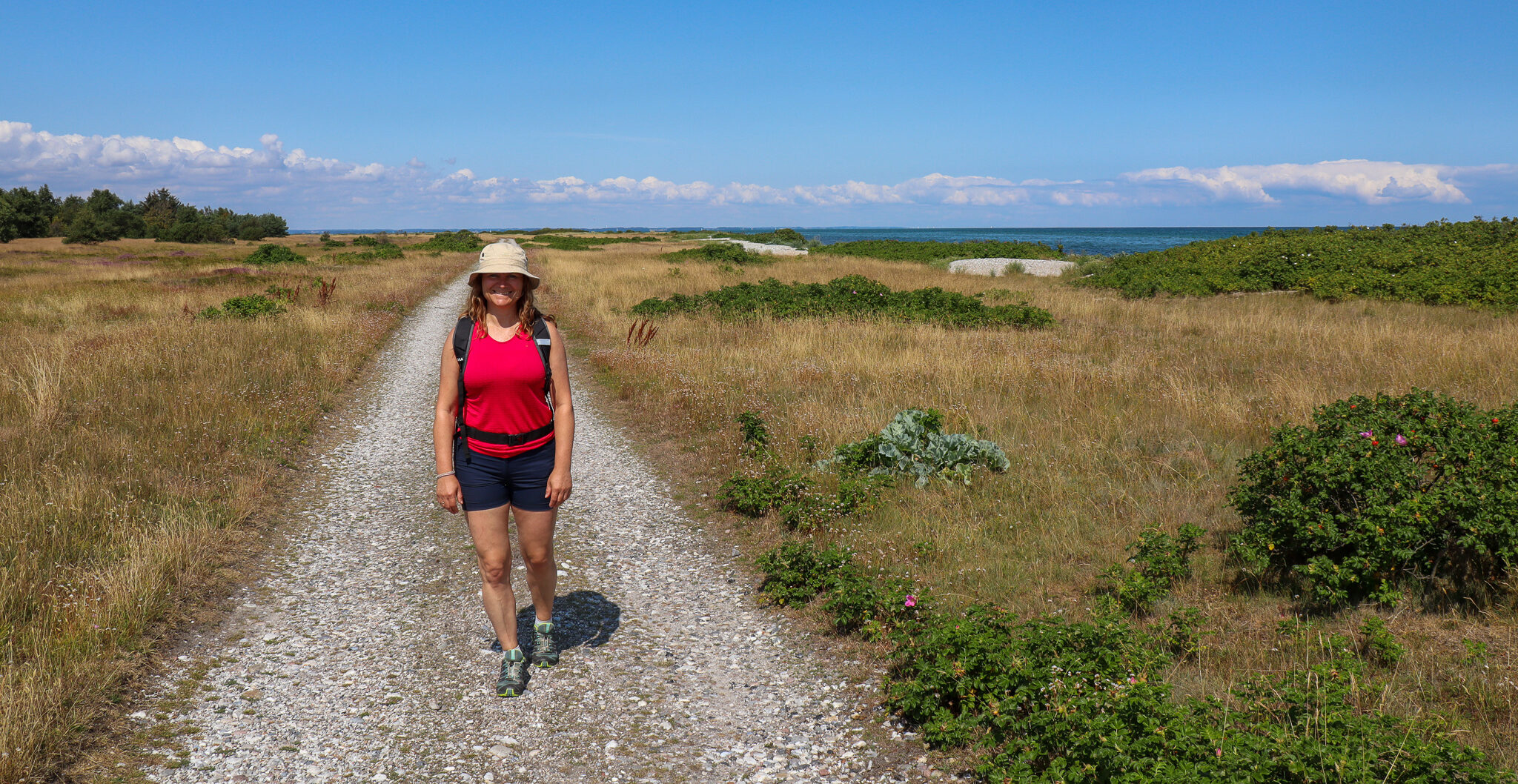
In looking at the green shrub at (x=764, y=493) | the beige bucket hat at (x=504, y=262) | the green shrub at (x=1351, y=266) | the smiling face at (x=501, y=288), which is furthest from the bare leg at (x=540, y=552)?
the green shrub at (x=1351, y=266)

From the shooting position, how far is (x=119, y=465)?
23.6 ft

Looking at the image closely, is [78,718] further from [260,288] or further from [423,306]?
[260,288]

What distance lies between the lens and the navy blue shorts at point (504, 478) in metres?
3.91

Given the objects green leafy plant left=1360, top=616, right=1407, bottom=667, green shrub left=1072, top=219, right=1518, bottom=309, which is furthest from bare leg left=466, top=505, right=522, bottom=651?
green shrub left=1072, top=219, right=1518, bottom=309

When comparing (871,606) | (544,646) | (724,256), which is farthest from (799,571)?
(724,256)

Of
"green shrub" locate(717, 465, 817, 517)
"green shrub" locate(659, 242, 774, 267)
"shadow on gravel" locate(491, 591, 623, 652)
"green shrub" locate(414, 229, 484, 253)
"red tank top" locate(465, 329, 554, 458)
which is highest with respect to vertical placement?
"green shrub" locate(414, 229, 484, 253)

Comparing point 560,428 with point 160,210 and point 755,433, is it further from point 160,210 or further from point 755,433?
point 160,210

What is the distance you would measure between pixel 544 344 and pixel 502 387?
29cm

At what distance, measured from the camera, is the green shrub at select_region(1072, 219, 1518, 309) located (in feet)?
57.7

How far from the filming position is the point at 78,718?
3.59m

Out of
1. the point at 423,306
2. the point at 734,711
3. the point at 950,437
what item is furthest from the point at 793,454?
the point at 423,306

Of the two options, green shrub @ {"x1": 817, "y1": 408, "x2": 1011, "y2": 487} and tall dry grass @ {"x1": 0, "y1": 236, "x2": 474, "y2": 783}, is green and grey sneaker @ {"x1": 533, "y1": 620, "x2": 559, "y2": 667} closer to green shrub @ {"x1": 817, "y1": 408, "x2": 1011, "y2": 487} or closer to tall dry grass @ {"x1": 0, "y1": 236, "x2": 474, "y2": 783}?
tall dry grass @ {"x1": 0, "y1": 236, "x2": 474, "y2": 783}

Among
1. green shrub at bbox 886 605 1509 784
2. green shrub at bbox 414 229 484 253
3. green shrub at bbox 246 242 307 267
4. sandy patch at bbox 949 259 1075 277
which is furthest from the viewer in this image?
green shrub at bbox 414 229 484 253

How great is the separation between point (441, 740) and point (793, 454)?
15.2ft
